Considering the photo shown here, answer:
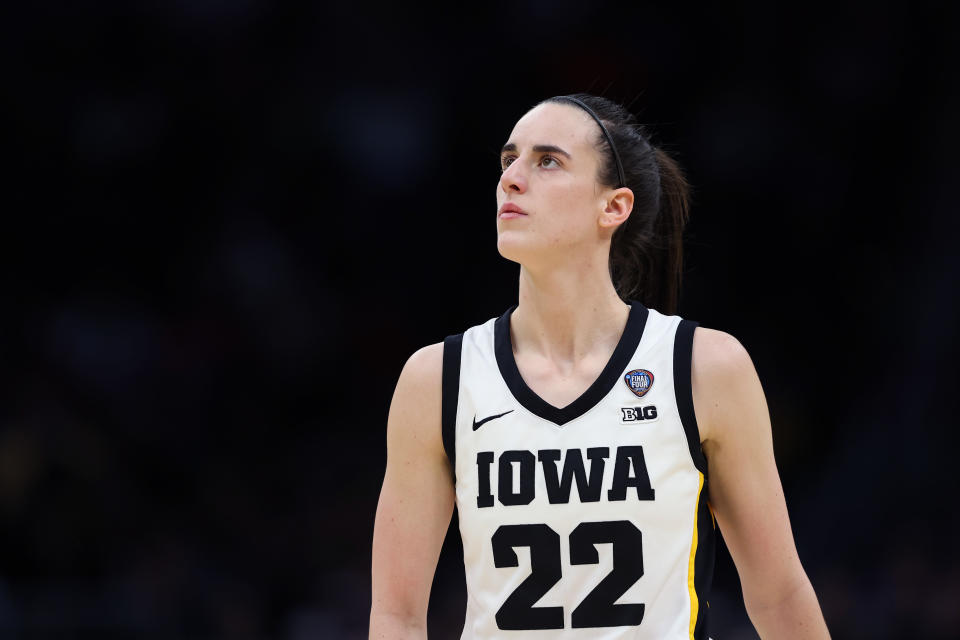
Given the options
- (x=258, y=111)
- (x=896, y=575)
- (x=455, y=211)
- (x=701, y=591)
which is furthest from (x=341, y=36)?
(x=701, y=591)

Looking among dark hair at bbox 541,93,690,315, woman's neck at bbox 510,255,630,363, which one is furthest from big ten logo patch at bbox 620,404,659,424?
dark hair at bbox 541,93,690,315

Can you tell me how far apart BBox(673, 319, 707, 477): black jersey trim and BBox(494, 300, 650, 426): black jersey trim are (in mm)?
124

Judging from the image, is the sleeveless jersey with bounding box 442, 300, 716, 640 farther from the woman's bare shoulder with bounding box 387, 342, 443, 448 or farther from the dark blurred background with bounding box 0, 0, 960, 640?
the dark blurred background with bounding box 0, 0, 960, 640

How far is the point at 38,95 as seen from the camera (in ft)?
28.6

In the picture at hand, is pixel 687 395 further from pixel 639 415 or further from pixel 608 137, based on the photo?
pixel 608 137

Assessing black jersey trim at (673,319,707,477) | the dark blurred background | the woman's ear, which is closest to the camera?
black jersey trim at (673,319,707,477)

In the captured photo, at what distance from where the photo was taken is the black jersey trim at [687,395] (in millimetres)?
3029

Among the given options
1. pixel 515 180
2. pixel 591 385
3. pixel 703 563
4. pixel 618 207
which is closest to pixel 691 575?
pixel 703 563

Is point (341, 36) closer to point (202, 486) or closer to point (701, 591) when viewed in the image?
point (202, 486)

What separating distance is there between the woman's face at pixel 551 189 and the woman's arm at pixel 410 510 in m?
0.44

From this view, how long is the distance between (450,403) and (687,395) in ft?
2.00

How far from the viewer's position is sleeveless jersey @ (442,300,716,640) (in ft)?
9.65

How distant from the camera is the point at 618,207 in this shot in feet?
10.8

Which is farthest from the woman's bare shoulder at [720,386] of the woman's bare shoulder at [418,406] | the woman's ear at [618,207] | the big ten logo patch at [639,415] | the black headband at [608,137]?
the woman's bare shoulder at [418,406]
